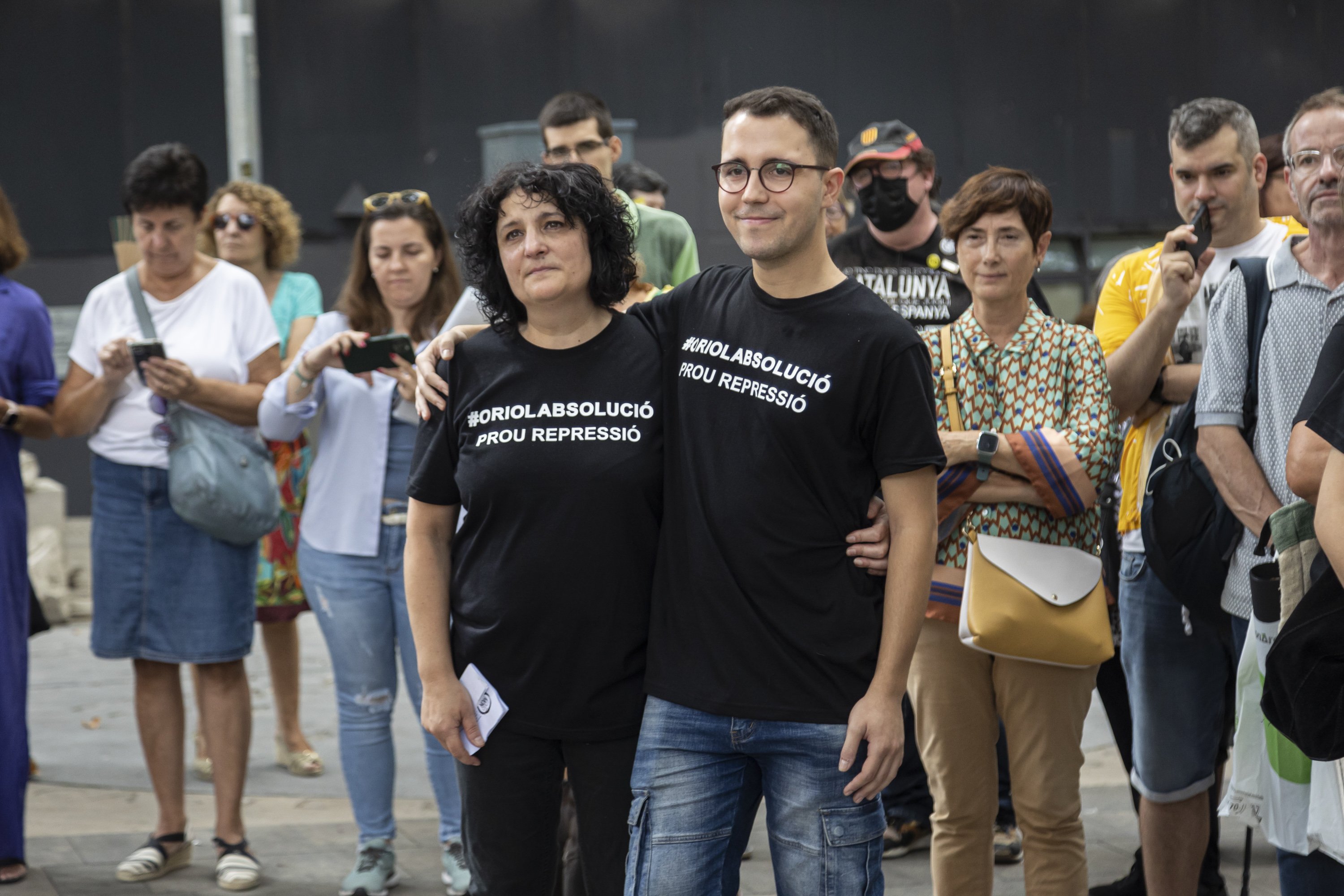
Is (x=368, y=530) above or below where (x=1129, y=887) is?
above

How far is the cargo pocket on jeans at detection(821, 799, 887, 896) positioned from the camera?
2.66 meters

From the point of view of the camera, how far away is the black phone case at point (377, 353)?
4227mm

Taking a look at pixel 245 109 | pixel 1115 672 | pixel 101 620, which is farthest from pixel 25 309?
pixel 245 109

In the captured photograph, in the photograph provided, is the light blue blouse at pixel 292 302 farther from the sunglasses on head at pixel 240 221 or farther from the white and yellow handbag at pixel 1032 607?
the white and yellow handbag at pixel 1032 607

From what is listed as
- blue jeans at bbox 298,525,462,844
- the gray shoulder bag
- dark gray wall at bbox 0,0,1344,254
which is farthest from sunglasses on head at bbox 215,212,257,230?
dark gray wall at bbox 0,0,1344,254

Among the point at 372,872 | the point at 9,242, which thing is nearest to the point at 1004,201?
the point at 372,872

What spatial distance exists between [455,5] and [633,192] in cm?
657

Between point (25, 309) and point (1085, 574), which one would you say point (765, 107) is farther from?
point (25, 309)

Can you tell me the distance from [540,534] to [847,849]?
85cm

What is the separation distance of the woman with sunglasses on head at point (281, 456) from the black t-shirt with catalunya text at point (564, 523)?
315cm

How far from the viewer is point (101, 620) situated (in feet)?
15.4

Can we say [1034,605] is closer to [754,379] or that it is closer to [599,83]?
[754,379]

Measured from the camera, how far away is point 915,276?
4.97 metres

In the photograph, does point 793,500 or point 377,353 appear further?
point 377,353
